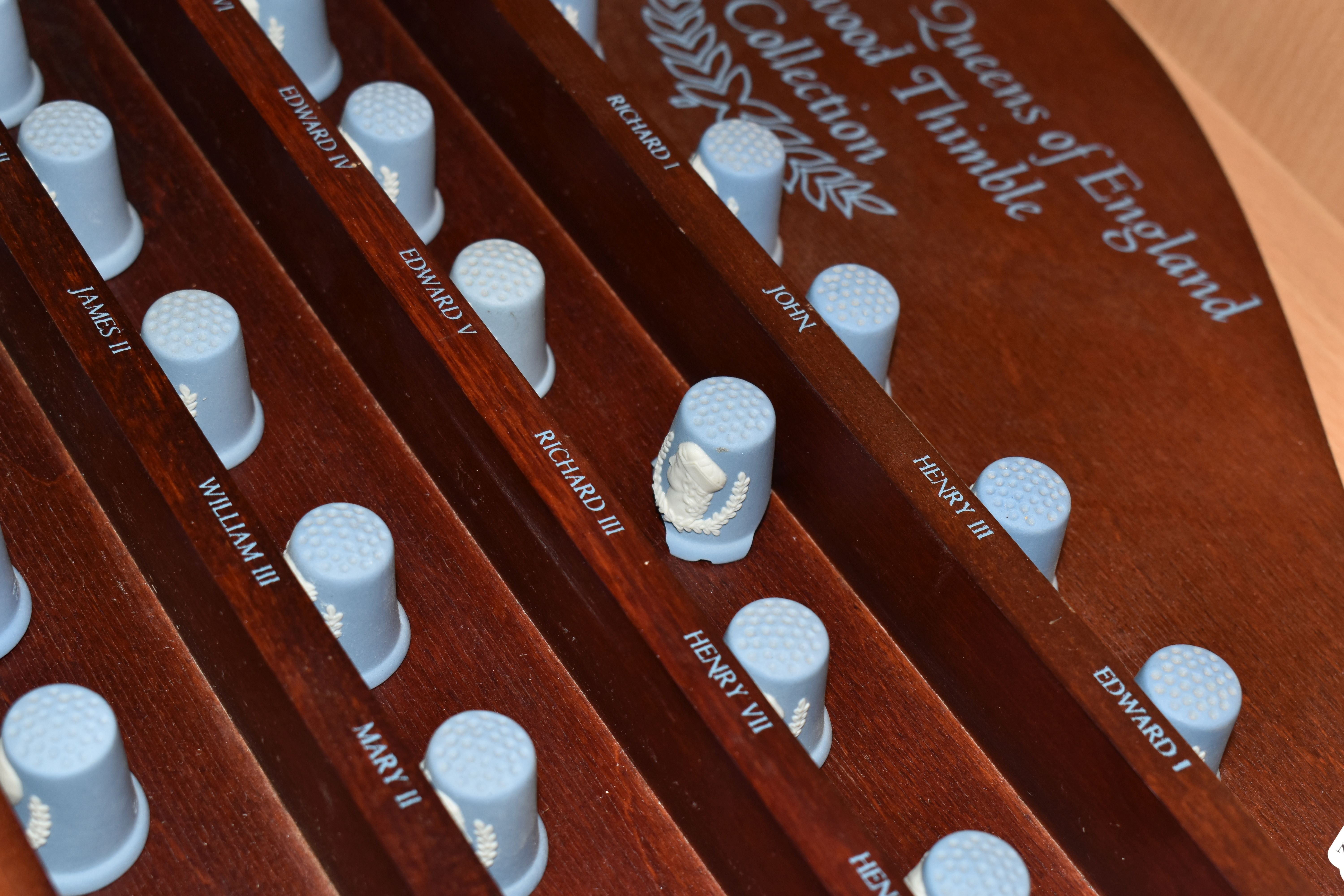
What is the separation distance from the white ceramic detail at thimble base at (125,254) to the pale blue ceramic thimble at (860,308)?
1.86 ft

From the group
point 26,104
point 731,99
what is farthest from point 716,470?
point 26,104

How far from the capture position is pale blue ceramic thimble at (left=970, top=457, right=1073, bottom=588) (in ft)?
3.75

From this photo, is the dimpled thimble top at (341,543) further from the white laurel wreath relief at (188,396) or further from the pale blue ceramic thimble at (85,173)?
the pale blue ceramic thimble at (85,173)

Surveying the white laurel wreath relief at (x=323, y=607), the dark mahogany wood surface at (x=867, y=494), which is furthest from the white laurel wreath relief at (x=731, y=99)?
the white laurel wreath relief at (x=323, y=607)

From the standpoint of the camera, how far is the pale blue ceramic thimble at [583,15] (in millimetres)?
1457

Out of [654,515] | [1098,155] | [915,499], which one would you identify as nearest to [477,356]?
[654,515]

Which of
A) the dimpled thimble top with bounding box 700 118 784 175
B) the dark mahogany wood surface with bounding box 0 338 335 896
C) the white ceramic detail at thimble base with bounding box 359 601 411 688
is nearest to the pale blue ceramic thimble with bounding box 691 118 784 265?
the dimpled thimble top with bounding box 700 118 784 175

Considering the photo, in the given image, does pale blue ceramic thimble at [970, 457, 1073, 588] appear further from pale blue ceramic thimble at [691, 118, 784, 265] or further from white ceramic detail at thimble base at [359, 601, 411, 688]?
white ceramic detail at thimble base at [359, 601, 411, 688]

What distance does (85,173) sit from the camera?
3.91 feet

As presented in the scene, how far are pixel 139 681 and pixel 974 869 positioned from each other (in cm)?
59

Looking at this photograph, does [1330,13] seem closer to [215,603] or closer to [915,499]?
[915,499]

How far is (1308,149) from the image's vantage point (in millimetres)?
1614

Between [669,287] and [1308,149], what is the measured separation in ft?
2.61

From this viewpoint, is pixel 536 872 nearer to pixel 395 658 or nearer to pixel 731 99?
pixel 395 658
